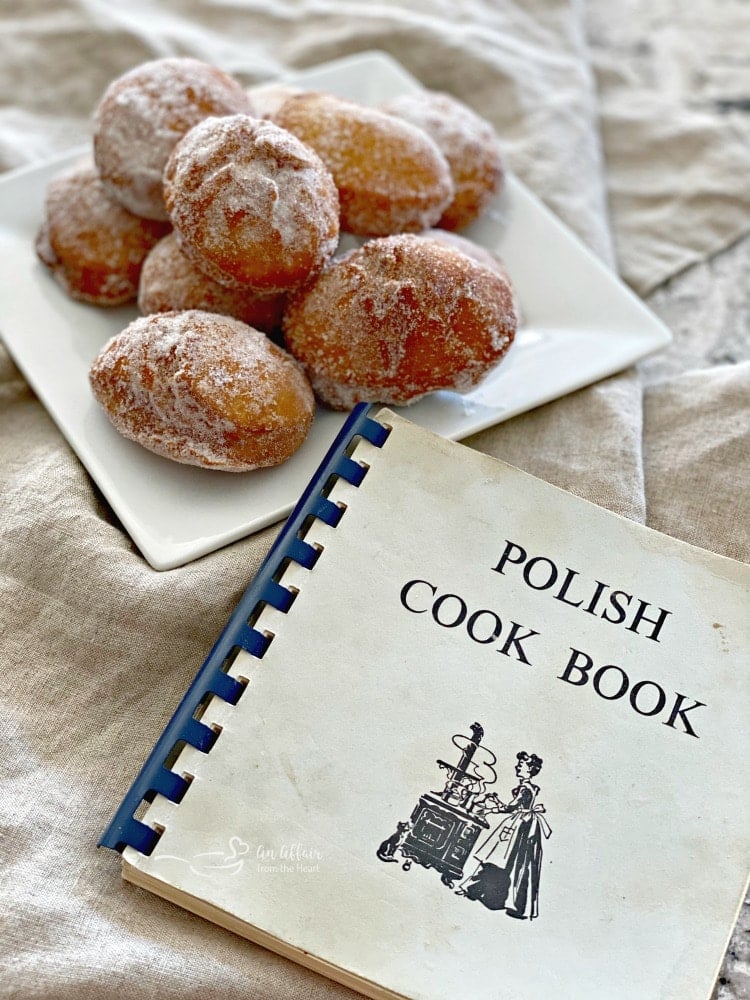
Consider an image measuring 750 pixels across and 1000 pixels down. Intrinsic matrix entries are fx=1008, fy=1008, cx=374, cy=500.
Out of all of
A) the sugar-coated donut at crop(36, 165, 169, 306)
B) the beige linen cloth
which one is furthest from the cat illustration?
the sugar-coated donut at crop(36, 165, 169, 306)

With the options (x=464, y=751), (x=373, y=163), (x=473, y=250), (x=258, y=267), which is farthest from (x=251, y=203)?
(x=464, y=751)

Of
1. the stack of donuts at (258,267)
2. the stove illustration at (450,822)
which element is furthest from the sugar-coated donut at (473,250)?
the stove illustration at (450,822)

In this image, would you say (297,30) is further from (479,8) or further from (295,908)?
(295,908)

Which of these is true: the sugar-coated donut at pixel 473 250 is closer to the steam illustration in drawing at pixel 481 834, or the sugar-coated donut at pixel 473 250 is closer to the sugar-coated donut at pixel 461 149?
the sugar-coated donut at pixel 461 149

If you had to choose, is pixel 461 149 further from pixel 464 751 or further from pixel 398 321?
pixel 464 751

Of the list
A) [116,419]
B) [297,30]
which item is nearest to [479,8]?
[297,30]

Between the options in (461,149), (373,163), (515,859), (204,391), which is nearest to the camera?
(515,859)

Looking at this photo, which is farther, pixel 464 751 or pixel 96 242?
pixel 96 242
